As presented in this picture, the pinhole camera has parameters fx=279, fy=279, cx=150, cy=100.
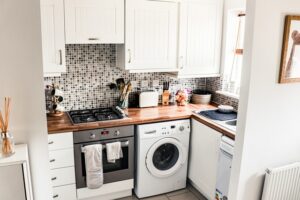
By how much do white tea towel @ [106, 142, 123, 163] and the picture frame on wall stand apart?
1.61m

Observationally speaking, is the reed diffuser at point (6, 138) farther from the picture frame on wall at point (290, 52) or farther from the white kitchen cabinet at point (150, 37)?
the picture frame on wall at point (290, 52)

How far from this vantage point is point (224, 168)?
8.68 ft

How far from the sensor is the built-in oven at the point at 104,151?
106 inches

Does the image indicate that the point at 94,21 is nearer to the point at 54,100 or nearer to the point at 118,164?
the point at 54,100

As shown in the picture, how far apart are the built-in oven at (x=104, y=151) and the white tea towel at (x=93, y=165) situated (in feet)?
0.17

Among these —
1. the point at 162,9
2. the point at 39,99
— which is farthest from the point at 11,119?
the point at 162,9

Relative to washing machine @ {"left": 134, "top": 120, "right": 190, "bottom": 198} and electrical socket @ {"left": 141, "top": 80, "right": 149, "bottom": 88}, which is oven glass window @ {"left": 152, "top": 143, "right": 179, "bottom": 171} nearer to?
washing machine @ {"left": 134, "top": 120, "right": 190, "bottom": 198}

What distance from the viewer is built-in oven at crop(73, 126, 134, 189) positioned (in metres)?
2.69

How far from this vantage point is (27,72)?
1.54 metres

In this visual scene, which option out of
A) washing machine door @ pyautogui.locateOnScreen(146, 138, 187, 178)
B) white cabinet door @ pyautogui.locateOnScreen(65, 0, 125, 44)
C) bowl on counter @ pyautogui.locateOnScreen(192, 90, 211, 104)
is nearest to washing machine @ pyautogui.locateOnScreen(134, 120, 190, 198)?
washing machine door @ pyautogui.locateOnScreen(146, 138, 187, 178)

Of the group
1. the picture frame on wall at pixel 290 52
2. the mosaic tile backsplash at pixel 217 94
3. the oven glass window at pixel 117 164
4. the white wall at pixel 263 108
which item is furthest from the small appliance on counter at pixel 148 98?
the picture frame on wall at pixel 290 52

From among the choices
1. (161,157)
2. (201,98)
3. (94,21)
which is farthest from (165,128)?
(94,21)

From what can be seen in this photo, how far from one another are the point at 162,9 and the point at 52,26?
1.13 meters

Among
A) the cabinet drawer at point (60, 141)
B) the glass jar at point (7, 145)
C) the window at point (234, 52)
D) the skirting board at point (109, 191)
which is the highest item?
the window at point (234, 52)
